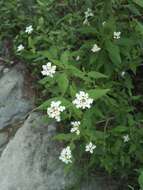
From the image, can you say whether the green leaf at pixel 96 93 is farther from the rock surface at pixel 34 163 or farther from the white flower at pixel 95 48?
the rock surface at pixel 34 163

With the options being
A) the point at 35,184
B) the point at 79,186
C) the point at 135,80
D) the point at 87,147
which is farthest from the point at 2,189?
the point at 135,80

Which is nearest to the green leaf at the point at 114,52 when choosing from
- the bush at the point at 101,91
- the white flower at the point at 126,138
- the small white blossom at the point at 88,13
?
the bush at the point at 101,91

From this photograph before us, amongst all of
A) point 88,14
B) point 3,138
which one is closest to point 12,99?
point 3,138

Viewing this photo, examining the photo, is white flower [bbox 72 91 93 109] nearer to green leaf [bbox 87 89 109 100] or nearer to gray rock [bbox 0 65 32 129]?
green leaf [bbox 87 89 109 100]

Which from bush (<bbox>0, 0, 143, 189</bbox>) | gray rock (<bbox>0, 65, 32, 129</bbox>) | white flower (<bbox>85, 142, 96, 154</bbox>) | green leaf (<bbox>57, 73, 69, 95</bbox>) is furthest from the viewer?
gray rock (<bbox>0, 65, 32, 129</bbox>)

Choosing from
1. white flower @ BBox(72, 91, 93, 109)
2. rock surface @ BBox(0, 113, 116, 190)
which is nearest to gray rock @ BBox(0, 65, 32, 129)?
rock surface @ BBox(0, 113, 116, 190)

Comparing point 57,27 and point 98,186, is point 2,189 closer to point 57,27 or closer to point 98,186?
point 98,186

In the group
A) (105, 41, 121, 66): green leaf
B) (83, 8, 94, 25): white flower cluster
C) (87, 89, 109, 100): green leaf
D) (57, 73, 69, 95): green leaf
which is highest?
(57, 73, 69, 95): green leaf
